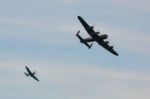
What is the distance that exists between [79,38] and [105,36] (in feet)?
48.0

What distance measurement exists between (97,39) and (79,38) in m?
10.9

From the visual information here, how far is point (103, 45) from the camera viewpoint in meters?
159

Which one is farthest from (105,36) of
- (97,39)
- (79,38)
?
(79,38)

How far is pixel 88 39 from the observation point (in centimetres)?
15588

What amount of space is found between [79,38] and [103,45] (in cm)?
889

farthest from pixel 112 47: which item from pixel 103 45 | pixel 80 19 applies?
pixel 80 19

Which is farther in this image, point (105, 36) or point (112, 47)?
point (112, 47)

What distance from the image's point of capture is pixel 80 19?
15425cm

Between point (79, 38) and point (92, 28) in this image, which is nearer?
point (92, 28)

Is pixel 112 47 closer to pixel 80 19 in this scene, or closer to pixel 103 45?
pixel 103 45

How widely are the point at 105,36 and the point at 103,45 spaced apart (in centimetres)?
928

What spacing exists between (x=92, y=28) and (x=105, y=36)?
509cm

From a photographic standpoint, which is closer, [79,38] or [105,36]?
[105,36]

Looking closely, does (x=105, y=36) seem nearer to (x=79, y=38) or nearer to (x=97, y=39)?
(x=97, y=39)
